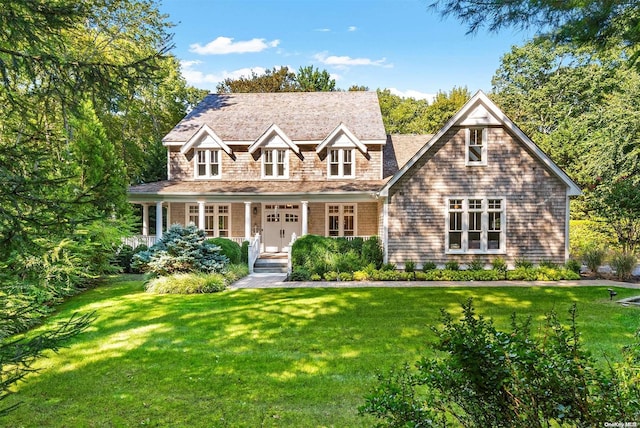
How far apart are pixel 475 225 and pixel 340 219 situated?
275 inches

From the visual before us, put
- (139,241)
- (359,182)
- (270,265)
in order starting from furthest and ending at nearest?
(359,182), (139,241), (270,265)

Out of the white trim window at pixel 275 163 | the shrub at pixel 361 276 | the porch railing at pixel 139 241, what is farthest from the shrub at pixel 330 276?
the porch railing at pixel 139 241

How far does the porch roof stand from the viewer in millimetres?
17875

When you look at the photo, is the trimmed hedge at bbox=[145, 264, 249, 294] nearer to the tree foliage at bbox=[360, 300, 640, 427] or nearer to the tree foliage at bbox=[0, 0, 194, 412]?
the tree foliage at bbox=[0, 0, 194, 412]

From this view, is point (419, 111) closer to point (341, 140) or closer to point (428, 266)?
point (341, 140)

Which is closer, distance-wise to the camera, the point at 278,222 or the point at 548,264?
the point at 548,264

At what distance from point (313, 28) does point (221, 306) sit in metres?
17.8

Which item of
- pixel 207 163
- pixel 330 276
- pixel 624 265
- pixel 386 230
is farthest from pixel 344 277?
pixel 207 163

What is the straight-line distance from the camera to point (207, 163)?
67.7 ft

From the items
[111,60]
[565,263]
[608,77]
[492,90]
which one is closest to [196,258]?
[565,263]

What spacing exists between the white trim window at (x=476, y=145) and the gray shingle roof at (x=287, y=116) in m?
4.96

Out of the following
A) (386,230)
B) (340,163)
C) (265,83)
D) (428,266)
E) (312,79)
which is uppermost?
(312,79)

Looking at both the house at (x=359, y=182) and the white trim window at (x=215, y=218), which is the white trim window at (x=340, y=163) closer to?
the house at (x=359, y=182)

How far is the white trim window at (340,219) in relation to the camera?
2030cm
